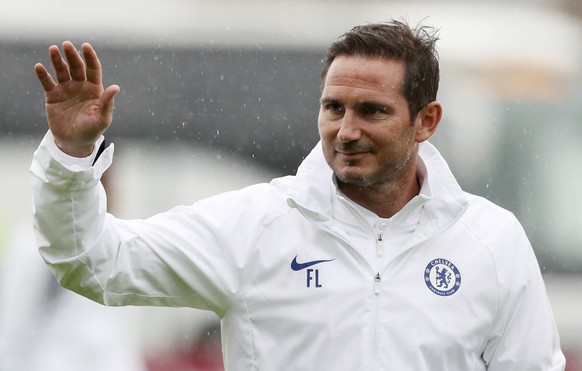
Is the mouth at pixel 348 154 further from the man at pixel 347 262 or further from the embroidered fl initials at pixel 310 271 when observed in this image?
the embroidered fl initials at pixel 310 271

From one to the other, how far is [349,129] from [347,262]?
32 centimetres

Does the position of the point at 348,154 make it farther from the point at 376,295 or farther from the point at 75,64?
the point at 75,64

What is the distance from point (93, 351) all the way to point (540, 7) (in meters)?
6.00

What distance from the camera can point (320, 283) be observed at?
3.42m

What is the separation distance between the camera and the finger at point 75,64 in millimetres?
3059

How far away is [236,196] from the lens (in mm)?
3541

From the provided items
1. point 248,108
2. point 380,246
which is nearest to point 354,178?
point 380,246

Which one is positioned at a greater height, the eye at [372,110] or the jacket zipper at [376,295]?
the eye at [372,110]

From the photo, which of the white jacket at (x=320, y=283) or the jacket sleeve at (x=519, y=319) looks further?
the jacket sleeve at (x=519, y=319)

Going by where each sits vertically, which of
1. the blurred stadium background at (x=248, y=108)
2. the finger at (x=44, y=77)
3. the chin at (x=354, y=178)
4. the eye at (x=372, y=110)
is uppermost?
the finger at (x=44, y=77)

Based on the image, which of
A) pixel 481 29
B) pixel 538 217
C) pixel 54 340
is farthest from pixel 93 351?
pixel 481 29

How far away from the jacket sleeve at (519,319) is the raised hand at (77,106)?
1.06 meters

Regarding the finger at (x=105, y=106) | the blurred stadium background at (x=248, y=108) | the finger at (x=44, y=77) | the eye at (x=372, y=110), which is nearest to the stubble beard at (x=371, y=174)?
the eye at (x=372, y=110)

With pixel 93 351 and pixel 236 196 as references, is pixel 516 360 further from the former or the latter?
pixel 93 351
